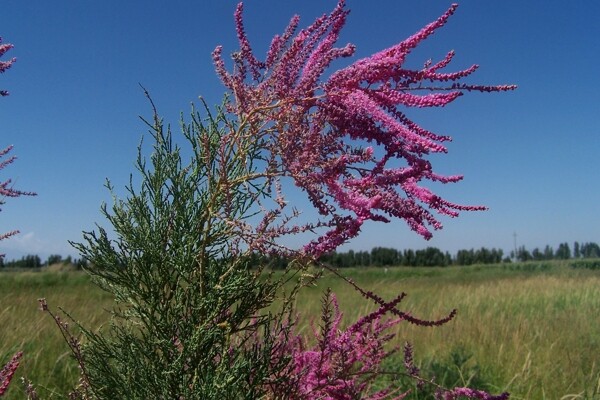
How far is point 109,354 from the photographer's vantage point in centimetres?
201

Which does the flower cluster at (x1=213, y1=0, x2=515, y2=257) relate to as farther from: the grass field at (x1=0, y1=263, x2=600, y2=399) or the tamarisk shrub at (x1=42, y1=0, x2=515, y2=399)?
the grass field at (x1=0, y1=263, x2=600, y2=399)

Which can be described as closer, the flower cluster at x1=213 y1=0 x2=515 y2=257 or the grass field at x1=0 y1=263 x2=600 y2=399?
the flower cluster at x1=213 y1=0 x2=515 y2=257

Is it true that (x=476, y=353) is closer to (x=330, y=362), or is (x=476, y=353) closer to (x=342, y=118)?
(x=330, y=362)

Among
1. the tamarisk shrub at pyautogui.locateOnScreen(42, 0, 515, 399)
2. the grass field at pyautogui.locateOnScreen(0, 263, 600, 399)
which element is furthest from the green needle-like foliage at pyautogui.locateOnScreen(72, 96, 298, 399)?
the grass field at pyautogui.locateOnScreen(0, 263, 600, 399)

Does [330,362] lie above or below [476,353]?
above

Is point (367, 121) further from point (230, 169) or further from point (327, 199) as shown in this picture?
point (230, 169)

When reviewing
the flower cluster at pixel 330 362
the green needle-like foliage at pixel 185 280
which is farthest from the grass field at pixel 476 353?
the green needle-like foliage at pixel 185 280

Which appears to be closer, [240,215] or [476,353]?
[240,215]

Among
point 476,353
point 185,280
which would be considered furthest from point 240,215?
point 476,353

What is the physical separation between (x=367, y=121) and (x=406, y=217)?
31 centimetres

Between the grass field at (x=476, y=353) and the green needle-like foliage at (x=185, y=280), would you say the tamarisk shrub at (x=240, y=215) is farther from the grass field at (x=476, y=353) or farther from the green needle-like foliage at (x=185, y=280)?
the grass field at (x=476, y=353)

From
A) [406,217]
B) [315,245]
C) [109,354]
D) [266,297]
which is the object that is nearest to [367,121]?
[406,217]

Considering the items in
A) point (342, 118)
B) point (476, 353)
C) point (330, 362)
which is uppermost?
point (342, 118)

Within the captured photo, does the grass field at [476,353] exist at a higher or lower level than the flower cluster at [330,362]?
lower
